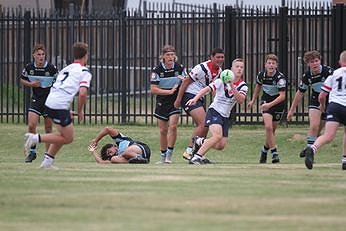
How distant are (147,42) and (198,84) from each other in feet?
22.9

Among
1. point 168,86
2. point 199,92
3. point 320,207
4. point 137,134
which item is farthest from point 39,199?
point 137,134

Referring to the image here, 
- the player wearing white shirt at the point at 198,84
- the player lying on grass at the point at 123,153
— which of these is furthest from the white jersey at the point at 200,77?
the player lying on grass at the point at 123,153

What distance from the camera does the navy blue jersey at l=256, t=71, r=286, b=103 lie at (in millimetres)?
21844

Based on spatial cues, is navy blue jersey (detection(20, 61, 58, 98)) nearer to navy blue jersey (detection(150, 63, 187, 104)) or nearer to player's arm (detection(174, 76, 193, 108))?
navy blue jersey (detection(150, 63, 187, 104))

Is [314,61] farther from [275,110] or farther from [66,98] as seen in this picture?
[66,98]

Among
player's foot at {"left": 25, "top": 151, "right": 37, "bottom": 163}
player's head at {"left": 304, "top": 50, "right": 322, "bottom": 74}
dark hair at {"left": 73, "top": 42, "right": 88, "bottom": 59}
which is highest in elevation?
dark hair at {"left": 73, "top": 42, "right": 88, "bottom": 59}

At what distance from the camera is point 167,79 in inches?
861

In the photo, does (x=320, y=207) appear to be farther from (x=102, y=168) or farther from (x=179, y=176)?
(x=102, y=168)

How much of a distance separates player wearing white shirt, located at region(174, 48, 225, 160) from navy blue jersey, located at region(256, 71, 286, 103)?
0.99 m

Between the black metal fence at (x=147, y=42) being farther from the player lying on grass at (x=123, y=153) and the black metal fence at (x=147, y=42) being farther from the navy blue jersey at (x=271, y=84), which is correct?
the player lying on grass at (x=123, y=153)

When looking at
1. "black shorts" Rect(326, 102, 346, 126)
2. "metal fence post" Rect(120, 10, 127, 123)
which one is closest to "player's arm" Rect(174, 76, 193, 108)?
"black shorts" Rect(326, 102, 346, 126)

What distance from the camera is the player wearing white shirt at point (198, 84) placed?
839 inches

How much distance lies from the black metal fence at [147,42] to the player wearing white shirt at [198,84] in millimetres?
6083

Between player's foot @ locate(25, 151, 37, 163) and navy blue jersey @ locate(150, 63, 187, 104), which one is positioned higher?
navy blue jersey @ locate(150, 63, 187, 104)
